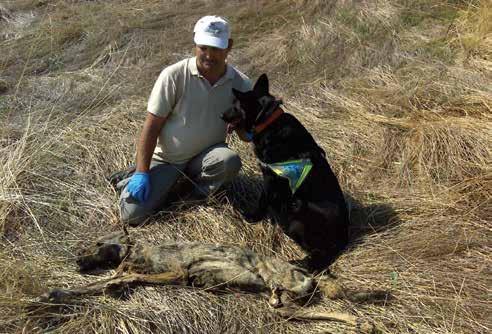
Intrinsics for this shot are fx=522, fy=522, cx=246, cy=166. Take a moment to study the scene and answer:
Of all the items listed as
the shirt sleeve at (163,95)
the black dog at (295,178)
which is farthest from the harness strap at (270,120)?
the shirt sleeve at (163,95)

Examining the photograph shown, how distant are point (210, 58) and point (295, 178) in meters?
0.83

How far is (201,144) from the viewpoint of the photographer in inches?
126

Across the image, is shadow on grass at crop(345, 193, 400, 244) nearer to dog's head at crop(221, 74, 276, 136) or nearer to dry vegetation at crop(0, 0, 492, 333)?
dry vegetation at crop(0, 0, 492, 333)

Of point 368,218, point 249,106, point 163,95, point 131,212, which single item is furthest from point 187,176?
point 368,218

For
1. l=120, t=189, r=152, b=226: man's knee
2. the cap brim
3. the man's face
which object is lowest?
l=120, t=189, r=152, b=226: man's knee

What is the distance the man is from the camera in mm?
3002

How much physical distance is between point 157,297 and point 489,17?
4.40 meters

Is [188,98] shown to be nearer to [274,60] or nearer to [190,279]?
[190,279]

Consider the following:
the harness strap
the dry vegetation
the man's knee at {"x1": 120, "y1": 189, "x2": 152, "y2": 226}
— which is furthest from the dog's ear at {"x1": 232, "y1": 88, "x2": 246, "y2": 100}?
the man's knee at {"x1": 120, "y1": 189, "x2": 152, "y2": 226}

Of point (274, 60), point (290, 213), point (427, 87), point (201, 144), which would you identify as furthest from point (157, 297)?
point (274, 60)

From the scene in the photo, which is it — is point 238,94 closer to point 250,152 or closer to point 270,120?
point 270,120

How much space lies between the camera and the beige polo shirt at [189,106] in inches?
119

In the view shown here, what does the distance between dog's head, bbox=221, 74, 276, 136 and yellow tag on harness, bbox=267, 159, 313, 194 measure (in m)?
0.29

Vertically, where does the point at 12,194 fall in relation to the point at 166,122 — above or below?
below
